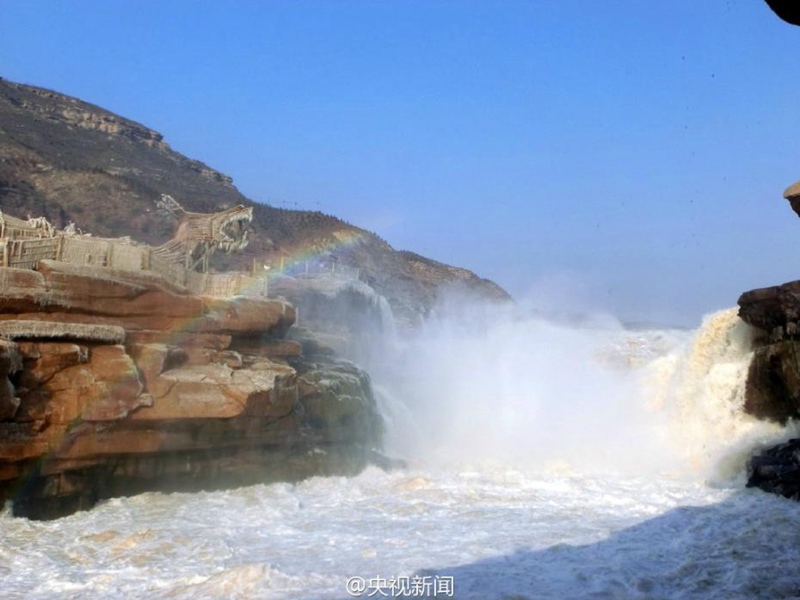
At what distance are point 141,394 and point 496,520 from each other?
6.69m

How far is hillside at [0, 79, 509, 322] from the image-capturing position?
4806 centimetres

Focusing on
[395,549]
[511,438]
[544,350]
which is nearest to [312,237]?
[544,350]

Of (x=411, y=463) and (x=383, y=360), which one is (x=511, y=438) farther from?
(x=383, y=360)

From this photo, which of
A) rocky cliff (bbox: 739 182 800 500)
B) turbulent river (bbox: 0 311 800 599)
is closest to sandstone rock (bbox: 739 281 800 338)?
rocky cliff (bbox: 739 182 800 500)

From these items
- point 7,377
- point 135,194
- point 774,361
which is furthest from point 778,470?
point 135,194

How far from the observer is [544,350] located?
33281 millimetres

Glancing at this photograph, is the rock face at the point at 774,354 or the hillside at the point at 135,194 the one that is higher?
the hillside at the point at 135,194

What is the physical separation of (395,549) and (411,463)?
7.87 metres

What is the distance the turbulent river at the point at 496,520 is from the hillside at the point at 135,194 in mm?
22074

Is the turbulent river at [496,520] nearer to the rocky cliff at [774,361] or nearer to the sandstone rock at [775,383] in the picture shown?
the sandstone rock at [775,383]

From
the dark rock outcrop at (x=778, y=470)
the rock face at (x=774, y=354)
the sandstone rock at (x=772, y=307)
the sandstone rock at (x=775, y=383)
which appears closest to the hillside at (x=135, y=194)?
the sandstone rock at (x=772, y=307)

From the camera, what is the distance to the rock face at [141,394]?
12500 millimetres

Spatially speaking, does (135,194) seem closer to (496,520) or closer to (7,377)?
(7,377)

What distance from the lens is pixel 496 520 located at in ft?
41.7
